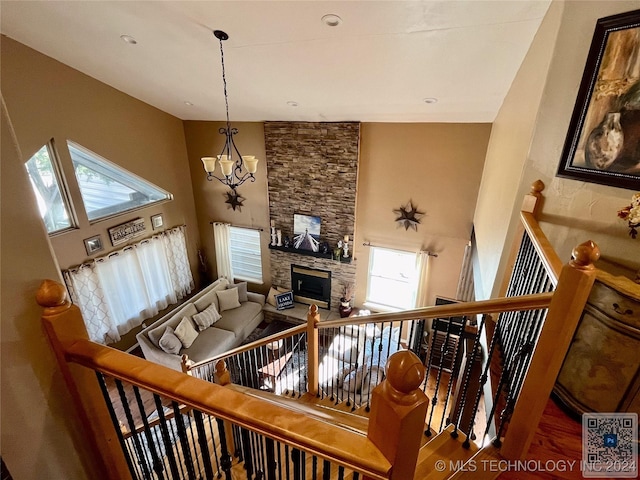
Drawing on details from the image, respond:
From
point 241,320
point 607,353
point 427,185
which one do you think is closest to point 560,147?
point 607,353

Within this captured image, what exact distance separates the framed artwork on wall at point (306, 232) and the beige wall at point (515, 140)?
345 centimetres

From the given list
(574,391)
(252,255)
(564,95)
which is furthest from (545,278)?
(252,255)

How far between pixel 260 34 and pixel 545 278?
10.4 feet

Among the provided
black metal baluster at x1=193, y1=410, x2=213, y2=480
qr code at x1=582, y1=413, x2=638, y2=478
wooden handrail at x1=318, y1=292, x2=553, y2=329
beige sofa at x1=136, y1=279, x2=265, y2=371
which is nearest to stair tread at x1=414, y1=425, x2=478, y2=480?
qr code at x1=582, y1=413, x2=638, y2=478

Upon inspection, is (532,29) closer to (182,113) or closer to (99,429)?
(99,429)

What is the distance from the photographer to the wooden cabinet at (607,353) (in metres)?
1.42

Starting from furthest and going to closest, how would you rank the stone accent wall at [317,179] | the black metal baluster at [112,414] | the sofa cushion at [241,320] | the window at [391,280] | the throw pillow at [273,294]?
the throw pillow at [273,294] → the window at [391,280] → the sofa cushion at [241,320] → the stone accent wall at [317,179] → the black metal baluster at [112,414]

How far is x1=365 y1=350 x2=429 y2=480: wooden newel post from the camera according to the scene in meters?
0.61

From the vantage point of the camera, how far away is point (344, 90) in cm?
400

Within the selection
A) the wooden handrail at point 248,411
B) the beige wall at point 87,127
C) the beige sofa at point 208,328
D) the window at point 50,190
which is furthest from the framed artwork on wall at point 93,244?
the wooden handrail at point 248,411

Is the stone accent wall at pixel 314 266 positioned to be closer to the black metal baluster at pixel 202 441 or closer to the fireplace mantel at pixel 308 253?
the fireplace mantel at pixel 308 253

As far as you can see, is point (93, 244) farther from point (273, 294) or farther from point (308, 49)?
point (308, 49)

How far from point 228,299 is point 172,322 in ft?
4.12

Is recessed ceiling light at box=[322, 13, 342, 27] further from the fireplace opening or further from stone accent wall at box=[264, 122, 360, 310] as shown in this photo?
the fireplace opening
